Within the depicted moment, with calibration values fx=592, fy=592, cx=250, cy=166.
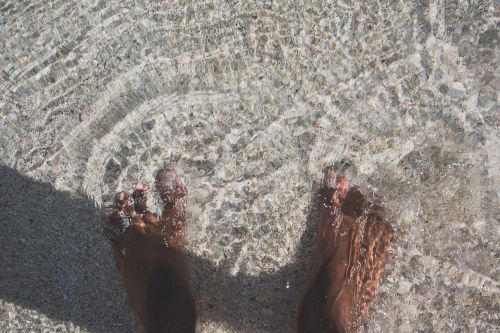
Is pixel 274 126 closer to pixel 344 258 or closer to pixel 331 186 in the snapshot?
pixel 331 186

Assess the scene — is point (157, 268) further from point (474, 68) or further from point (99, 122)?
point (474, 68)

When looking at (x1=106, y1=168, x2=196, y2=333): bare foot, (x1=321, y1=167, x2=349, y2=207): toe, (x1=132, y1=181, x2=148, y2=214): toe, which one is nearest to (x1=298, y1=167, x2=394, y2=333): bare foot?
(x1=321, y1=167, x2=349, y2=207): toe

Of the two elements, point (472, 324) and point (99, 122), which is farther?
point (472, 324)

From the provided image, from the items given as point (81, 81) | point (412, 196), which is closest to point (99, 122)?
point (81, 81)

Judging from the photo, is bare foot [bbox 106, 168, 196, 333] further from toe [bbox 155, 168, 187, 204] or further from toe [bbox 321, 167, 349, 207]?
toe [bbox 321, 167, 349, 207]

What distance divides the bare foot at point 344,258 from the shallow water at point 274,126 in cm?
6

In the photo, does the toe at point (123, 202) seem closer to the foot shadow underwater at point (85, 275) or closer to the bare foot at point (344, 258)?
the foot shadow underwater at point (85, 275)

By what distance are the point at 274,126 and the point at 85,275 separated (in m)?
1.15

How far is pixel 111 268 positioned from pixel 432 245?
5.20 ft

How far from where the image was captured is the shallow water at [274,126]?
9.07ft

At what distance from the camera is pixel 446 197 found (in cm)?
294

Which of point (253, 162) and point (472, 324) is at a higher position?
point (253, 162)

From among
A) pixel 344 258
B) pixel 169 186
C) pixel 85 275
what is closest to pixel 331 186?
pixel 344 258

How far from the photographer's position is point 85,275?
2.83 m
